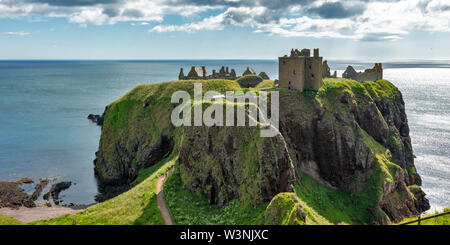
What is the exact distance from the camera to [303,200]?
49.6 metres

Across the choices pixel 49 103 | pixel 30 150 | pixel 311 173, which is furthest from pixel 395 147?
pixel 49 103

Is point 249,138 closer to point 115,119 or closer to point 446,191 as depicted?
point 115,119

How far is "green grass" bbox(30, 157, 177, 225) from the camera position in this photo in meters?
43.0

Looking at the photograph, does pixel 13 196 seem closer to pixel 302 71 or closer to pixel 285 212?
pixel 285 212

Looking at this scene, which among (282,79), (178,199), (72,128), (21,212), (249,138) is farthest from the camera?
(72,128)

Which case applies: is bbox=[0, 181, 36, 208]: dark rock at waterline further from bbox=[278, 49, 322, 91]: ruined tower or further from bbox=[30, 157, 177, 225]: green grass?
bbox=[278, 49, 322, 91]: ruined tower

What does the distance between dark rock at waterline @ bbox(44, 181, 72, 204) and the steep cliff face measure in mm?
7213

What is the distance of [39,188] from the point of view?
72.6 meters

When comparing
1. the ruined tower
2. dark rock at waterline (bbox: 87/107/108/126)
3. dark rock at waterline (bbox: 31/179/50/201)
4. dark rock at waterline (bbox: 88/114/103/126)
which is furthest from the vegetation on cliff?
dark rock at waterline (bbox: 88/114/103/126)

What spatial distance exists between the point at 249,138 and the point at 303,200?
14607 millimetres

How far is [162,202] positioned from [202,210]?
5928 mm

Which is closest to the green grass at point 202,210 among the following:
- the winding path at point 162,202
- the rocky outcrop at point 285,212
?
the winding path at point 162,202

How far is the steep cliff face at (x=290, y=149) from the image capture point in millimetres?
41812

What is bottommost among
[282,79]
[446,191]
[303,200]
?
[446,191]
